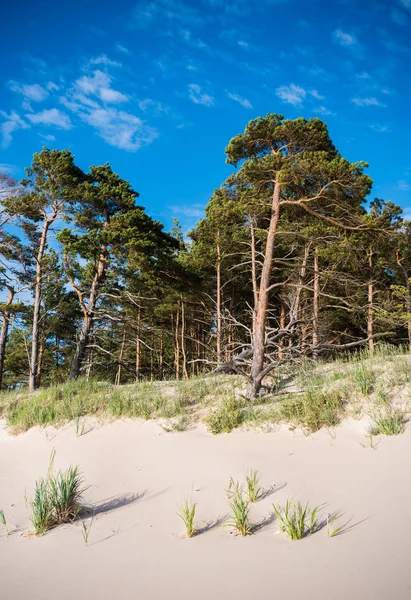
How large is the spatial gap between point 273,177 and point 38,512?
10.0 metres

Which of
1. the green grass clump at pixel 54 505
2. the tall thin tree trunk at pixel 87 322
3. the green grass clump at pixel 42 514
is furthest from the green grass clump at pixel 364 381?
the tall thin tree trunk at pixel 87 322

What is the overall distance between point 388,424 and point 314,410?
1.27 m

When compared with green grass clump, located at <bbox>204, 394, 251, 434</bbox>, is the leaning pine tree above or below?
above

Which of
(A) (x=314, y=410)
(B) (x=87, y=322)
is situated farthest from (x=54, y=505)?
(B) (x=87, y=322)

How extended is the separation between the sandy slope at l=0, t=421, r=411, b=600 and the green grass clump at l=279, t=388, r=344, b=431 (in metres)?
0.26

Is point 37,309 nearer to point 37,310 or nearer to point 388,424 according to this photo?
point 37,310

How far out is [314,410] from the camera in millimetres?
5980

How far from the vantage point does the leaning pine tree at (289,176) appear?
9164mm

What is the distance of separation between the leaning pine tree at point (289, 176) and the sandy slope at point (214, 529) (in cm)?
369

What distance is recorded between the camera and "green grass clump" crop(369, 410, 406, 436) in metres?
4.90

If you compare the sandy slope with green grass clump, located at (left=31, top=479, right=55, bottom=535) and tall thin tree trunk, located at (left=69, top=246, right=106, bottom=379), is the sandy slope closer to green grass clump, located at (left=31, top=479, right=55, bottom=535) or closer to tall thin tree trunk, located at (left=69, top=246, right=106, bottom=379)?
green grass clump, located at (left=31, top=479, right=55, bottom=535)

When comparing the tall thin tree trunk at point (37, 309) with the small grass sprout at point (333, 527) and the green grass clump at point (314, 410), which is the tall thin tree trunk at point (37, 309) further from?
the small grass sprout at point (333, 527)

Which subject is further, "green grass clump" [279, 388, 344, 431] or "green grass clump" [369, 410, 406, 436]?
"green grass clump" [279, 388, 344, 431]

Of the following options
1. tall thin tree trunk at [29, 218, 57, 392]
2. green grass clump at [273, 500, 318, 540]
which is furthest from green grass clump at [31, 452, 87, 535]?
tall thin tree trunk at [29, 218, 57, 392]
